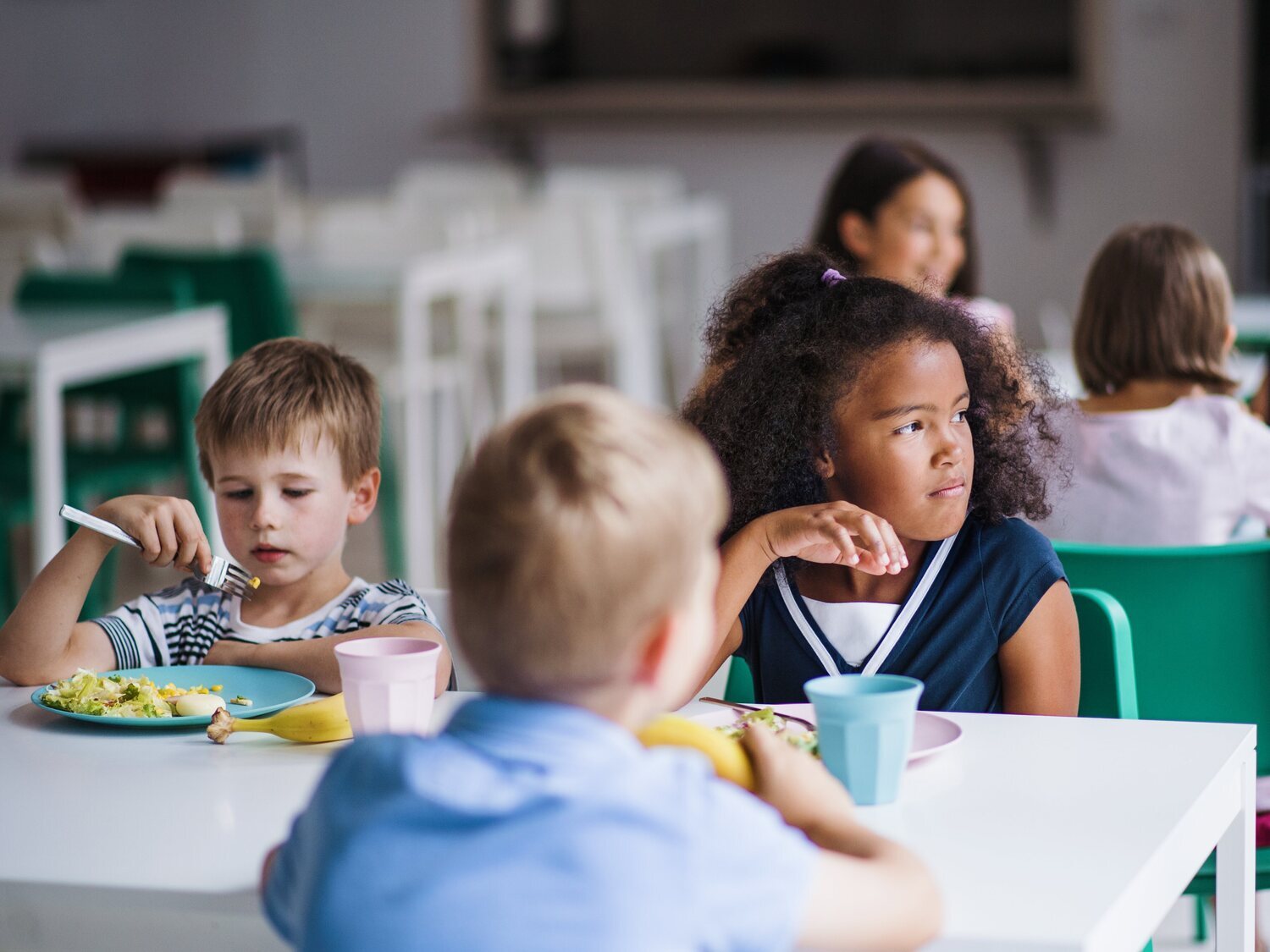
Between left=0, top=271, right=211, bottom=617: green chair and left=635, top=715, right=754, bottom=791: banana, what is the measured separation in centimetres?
233

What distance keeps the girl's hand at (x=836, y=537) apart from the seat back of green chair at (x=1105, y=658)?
0.23 meters

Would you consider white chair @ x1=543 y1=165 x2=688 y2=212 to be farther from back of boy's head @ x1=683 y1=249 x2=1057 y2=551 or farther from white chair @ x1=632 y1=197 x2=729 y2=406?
back of boy's head @ x1=683 y1=249 x2=1057 y2=551

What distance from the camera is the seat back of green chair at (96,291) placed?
3.46 metres

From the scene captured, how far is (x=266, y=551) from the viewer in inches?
60.6

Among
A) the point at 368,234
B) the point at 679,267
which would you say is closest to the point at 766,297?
the point at 368,234

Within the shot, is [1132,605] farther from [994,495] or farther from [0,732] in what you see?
[0,732]

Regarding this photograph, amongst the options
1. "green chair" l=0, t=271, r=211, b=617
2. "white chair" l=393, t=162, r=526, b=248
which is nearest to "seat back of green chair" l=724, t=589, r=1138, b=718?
"green chair" l=0, t=271, r=211, b=617

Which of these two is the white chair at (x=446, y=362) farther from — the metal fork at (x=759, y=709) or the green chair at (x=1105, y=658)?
the metal fork at (x=759, y=709)

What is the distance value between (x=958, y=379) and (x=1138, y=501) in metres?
0.71

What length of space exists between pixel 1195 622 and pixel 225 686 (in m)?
0.88

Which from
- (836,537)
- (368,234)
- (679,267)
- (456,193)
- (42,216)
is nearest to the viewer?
(836,537)

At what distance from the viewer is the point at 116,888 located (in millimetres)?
968

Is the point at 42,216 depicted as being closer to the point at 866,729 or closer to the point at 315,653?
the point at 315,653

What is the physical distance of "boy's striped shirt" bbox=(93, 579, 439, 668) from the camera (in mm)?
1531
